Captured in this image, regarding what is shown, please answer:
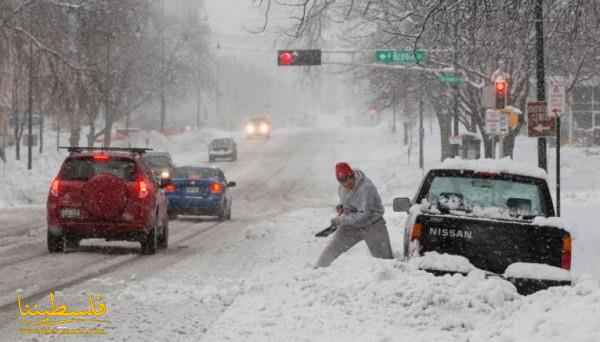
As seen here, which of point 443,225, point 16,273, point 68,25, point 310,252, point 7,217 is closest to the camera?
point 443,225

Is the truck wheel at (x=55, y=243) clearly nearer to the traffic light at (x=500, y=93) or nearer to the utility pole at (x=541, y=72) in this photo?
the utility pole at (x=541, y=72)

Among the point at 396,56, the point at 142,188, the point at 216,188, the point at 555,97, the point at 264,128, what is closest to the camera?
the point at 142,188

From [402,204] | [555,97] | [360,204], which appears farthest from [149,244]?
Answer: [555,97]

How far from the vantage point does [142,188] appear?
55.9ft

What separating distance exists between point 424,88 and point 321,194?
655 centimetres

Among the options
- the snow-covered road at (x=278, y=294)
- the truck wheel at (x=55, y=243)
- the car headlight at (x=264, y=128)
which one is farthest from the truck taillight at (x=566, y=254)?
the car headlight at (x=264, y=128)

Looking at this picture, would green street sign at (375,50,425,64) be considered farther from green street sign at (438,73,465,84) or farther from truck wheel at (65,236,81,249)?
truck wheel at (65,236,81,249)

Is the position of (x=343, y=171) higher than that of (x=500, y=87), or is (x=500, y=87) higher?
(x=500, y=87)

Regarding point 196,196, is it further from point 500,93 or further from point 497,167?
point 497,167

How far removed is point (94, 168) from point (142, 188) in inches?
33.3

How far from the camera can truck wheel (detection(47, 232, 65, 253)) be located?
55.2 feet

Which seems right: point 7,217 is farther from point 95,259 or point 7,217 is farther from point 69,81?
point 95,259

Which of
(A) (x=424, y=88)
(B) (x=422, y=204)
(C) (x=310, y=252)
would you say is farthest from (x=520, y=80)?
(B) (x=422, y=204)

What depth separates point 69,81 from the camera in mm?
29672
